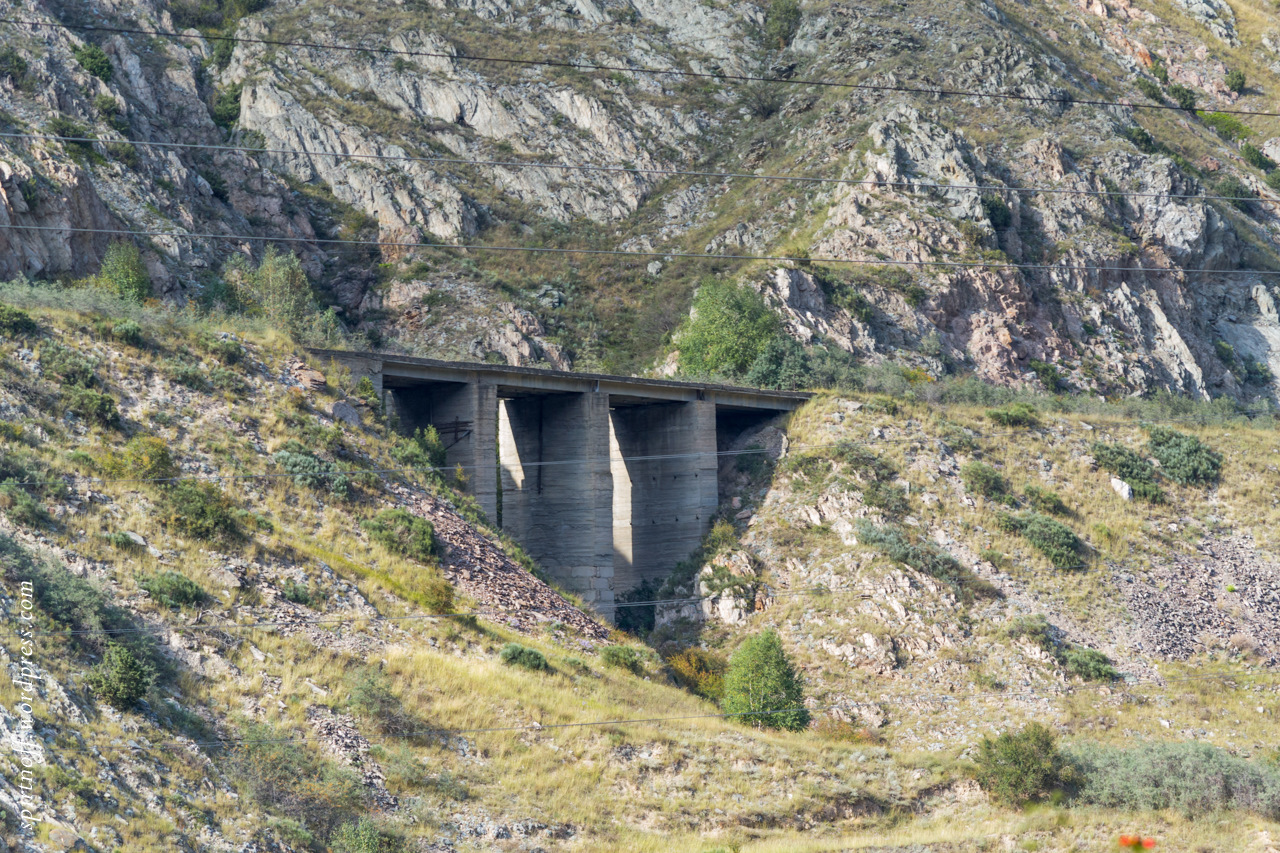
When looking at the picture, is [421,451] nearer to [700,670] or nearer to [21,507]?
[700,670]

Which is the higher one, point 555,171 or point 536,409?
point 555,171

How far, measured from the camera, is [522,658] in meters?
36.2

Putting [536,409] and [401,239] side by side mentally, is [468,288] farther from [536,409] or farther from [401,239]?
[536,409]

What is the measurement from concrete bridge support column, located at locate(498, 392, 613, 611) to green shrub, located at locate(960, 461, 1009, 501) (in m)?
16.5

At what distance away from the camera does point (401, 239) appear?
81000 millimetres

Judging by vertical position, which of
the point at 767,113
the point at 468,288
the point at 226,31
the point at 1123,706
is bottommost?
the point at 1123,706

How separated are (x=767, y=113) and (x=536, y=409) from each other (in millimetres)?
52043

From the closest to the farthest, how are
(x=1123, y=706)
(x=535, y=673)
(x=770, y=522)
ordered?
1. (x=535, y=673)
2. (x=1123, y=706)
3. (x=770, y=522)

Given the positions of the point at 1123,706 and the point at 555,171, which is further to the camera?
the point at 555,171

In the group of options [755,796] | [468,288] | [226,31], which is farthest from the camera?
[226,31]

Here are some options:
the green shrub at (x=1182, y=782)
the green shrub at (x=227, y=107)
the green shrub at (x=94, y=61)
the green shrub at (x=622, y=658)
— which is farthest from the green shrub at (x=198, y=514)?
the green shrub at (x=227, y=107)

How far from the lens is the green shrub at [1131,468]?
56031mm

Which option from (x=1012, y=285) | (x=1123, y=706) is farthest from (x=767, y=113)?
(x=1123, y=706)

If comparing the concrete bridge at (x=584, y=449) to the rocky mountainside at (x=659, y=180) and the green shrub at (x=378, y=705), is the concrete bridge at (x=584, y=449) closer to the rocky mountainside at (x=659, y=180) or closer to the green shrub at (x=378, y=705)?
the green shrub at (x=378, y=705)
